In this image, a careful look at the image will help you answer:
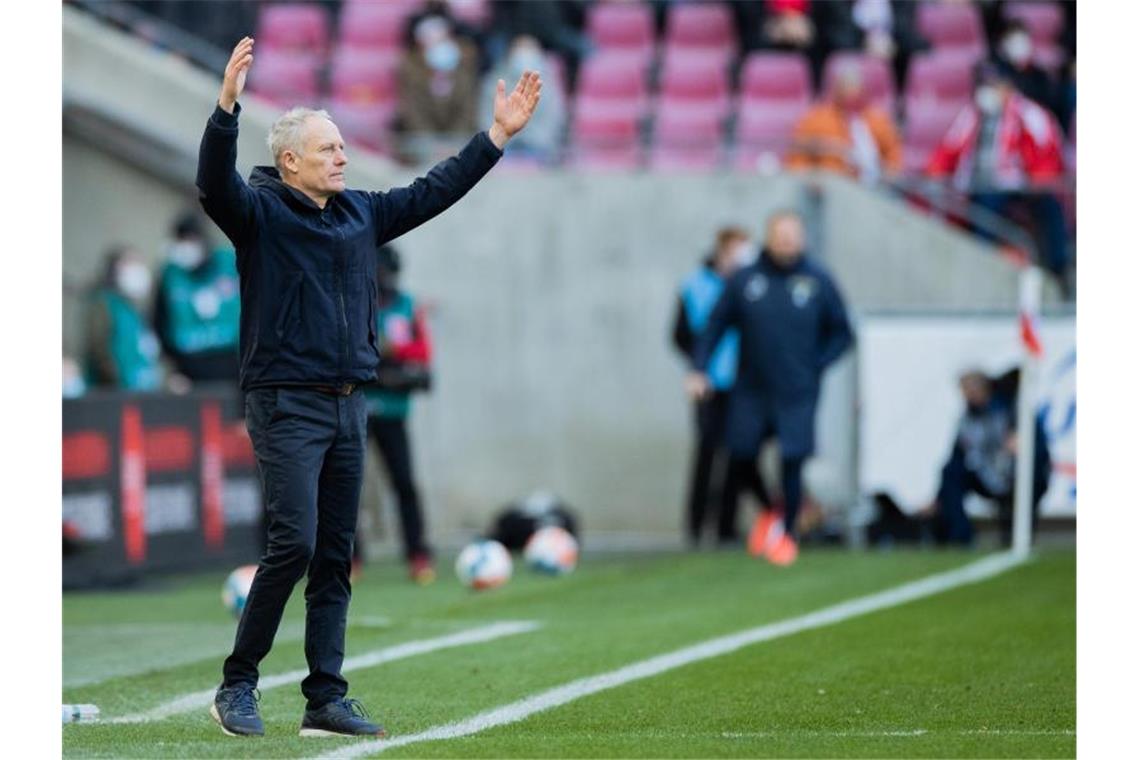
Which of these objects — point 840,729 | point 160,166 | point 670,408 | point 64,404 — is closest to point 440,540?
point 670,408

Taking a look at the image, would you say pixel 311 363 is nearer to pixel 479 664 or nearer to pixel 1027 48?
pixel 479 664

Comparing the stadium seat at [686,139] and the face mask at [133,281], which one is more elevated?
the stadium seat at [686,139]

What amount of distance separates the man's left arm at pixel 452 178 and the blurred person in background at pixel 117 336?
1090 centimetres

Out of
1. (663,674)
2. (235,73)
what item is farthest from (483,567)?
(235,73)

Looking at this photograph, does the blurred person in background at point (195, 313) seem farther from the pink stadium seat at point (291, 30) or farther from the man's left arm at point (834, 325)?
the man's left arm at point (834, 325)

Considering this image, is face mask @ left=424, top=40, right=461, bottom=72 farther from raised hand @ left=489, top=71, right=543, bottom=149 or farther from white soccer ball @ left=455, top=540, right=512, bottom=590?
raised hand @ left=489, top=71, right=543, bottom=149

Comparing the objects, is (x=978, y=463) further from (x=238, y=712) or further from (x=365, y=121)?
(x=238, y=712)

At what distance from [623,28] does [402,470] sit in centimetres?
846

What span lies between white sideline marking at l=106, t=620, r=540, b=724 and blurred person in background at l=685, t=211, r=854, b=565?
14.6 ft

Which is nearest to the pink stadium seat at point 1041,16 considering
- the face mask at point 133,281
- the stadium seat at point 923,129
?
the stadium seat at point 923,129

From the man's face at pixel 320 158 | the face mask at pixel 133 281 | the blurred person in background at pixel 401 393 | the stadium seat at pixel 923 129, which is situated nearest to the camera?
the man's face at pixel 320 158

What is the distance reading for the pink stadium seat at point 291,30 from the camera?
22.8m

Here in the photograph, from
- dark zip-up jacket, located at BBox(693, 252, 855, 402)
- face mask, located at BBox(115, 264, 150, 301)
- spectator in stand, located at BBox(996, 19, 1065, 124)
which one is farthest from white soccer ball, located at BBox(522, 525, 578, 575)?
spectator in stand, located at BBox(996, 19, 1065, 124)
